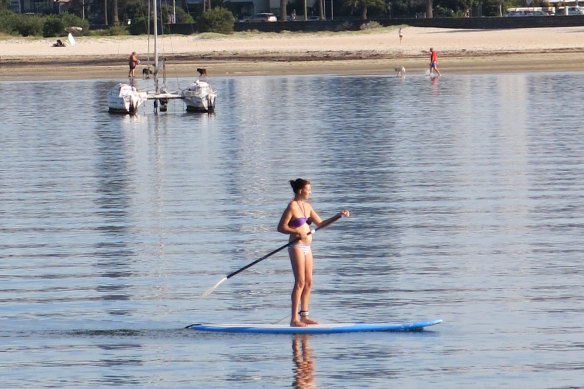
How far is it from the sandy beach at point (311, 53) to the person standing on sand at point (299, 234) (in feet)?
190

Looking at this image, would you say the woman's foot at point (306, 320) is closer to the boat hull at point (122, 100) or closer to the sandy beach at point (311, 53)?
the boat hull at point (122, 100)

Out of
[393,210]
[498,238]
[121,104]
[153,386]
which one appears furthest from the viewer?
[121,104]

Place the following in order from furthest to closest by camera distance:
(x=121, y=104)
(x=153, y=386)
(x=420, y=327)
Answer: (x=121, y=104), (x=420, y=327), (x=153, y=386)

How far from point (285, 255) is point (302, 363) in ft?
19.4

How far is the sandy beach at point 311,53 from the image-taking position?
74.4 m

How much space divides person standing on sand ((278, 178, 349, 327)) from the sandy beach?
5776 centimetres

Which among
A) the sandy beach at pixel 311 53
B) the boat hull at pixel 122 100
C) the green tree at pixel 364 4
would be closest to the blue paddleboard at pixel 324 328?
the boat hull at pixel 122 100

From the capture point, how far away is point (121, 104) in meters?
47.6

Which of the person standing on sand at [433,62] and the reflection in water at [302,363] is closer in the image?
the reflection in water at [302,363]

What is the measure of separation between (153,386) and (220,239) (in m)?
7.47

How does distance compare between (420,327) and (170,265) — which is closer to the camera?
(420,327)

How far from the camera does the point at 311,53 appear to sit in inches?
3346

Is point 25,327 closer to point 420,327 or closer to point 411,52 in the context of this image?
point 420,327

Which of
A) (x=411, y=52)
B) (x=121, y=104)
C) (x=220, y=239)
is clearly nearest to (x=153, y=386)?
(x=220, y=239)
